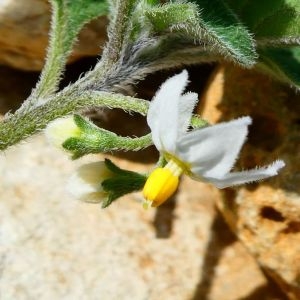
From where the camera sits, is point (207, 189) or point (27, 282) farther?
point (207, 189)

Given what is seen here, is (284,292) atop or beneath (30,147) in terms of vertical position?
beneath

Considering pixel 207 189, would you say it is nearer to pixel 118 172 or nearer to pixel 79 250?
pixel 79 250

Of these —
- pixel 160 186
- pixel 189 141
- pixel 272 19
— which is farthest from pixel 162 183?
pixel 272 19

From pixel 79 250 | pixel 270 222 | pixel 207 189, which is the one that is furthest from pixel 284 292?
pixel 79 250

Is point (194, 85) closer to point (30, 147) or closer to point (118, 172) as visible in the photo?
point (30, 147)

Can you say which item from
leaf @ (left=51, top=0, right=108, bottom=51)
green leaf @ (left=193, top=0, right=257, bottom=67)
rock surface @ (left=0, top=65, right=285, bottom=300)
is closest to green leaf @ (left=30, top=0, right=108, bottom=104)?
leaf @ (left=51, top=0, right=108, bottom=51)

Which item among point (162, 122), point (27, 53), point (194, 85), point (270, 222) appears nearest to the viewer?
point (162, 122)

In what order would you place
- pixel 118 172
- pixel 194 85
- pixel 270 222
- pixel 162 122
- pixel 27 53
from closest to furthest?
pixel 162 122
pixel 118 172
pixel 270 222
pixel 27 53
pixel 194 85

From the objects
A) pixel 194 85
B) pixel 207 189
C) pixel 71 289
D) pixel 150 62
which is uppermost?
pixel 150 62

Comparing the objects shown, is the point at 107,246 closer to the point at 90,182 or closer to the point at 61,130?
the point at 90,182
